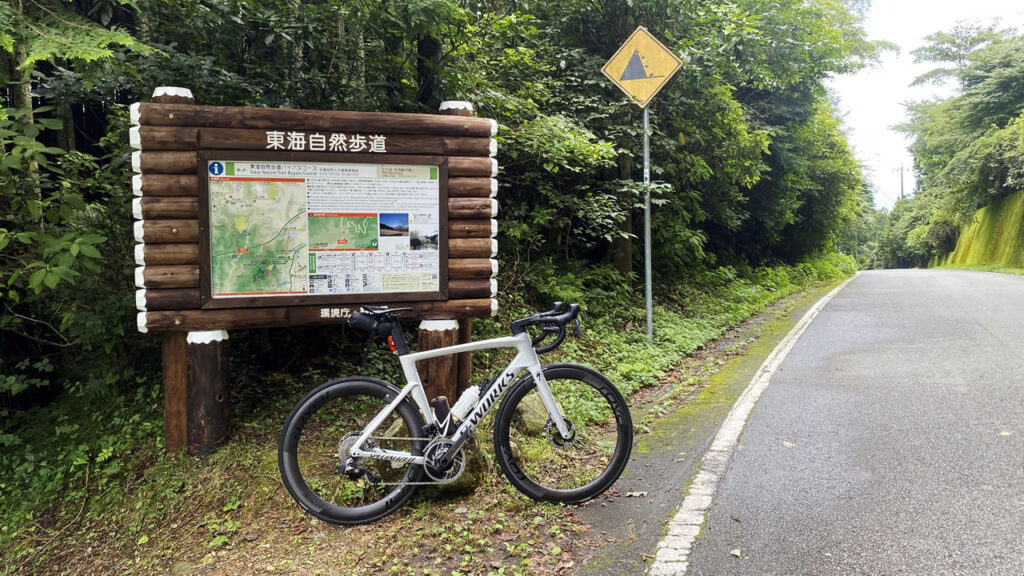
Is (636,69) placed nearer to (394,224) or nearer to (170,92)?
(394,224)

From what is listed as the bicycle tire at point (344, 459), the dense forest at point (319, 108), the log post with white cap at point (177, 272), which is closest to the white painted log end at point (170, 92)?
the log post with white cap at point (177, 272)

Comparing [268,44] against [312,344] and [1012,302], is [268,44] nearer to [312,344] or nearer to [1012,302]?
[312,344]

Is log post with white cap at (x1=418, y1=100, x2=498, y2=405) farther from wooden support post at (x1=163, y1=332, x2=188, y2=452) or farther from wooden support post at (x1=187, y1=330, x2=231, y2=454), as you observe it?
wooden support post at (x1=163, y1=332, x2=188, y2=452)

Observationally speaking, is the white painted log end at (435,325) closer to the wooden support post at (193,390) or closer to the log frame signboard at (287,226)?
the log frame signboard at (287,226)

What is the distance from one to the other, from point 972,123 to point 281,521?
3701 centimetres

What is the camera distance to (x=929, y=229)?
1825 inches

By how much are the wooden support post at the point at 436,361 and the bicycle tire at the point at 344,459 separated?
0.62 m

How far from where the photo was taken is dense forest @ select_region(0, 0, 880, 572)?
13.7 ft

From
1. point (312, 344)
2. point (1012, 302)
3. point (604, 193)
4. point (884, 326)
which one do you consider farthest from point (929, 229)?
point (312, 344)

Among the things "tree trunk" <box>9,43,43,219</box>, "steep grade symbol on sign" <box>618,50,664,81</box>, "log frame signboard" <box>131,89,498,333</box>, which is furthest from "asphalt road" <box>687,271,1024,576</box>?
"tree trunk" <box>9,43,43,219</box>

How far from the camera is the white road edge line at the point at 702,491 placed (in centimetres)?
303

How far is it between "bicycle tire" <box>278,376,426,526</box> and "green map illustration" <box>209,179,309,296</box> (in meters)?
0.90

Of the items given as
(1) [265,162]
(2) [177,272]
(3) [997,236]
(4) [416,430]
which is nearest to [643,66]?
(1) [265,162]

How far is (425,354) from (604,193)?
5.55 m
